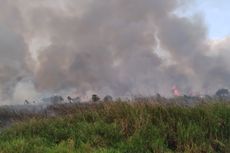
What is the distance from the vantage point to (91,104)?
83.0 ft

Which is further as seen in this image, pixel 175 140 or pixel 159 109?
pixel 159 109

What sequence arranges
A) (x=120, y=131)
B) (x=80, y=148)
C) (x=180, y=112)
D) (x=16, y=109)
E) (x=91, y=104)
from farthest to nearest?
(x=16, y=109)
(x=91, y=104)
(x=180, y=112)
(x=120, y=131)
(x=80, y=148)

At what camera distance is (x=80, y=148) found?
54.3 feet

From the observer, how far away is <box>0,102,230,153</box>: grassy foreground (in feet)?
54.9

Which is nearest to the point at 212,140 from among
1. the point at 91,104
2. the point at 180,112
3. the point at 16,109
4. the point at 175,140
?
the point at 175,140

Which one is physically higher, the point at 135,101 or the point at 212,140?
the point at 135,101

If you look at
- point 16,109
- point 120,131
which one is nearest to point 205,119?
point 120,131

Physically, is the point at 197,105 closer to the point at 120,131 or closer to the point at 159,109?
the point at 159,109

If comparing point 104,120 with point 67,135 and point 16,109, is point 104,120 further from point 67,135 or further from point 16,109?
point 16,109

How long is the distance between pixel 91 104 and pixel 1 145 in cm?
844

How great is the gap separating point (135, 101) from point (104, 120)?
2320mm

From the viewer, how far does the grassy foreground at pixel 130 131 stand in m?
16.7

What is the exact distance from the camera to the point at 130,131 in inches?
731

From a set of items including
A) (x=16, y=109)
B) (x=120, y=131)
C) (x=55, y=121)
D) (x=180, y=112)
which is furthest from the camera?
(x=16, y=109)
